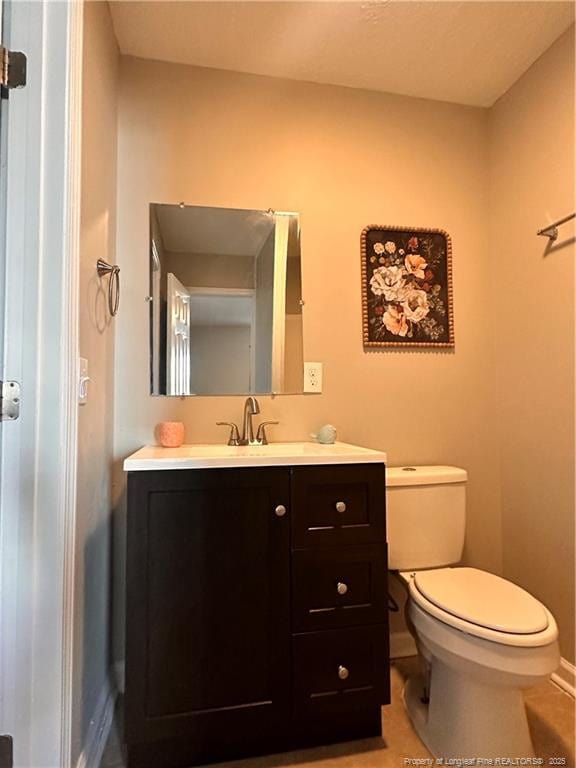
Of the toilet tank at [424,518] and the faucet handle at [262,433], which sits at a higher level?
the faucet handle at [262,433]

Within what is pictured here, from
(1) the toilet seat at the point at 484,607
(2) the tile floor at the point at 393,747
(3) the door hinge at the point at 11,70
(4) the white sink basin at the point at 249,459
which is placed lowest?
(2) the tile floor at the point at 393,747

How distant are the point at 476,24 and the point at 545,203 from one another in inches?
27.5

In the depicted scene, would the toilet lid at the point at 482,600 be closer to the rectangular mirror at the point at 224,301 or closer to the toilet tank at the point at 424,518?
the toilet tank at the point at 424,518

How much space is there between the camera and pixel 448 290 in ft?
6.22

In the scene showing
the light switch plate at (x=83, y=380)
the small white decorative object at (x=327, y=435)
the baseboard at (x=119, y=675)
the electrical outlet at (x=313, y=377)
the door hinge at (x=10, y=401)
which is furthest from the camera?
the electrical outlet at (x=313, y=377)

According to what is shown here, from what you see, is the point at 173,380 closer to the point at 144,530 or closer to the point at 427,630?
the point at 144,530

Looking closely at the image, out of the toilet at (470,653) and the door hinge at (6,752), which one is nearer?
the door hinge at (6,752)

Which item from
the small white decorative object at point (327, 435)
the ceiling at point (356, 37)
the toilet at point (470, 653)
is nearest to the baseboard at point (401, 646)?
the toilet at point (470, 653)

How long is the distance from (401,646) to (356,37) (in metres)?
2.41

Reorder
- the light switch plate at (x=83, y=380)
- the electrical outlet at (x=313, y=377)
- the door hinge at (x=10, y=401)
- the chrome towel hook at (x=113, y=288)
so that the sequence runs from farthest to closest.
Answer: the electrical outlet at (x=313, y=377), the chrome towel hook at (x=113, y=288), the light switch plate at (x=83, y=380), the door hinge at (x=10, y=401)

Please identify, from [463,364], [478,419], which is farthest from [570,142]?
[478,419]

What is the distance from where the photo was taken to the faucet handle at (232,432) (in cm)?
167

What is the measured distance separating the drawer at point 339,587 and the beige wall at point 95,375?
611mm

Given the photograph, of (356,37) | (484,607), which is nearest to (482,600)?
(484,607)
